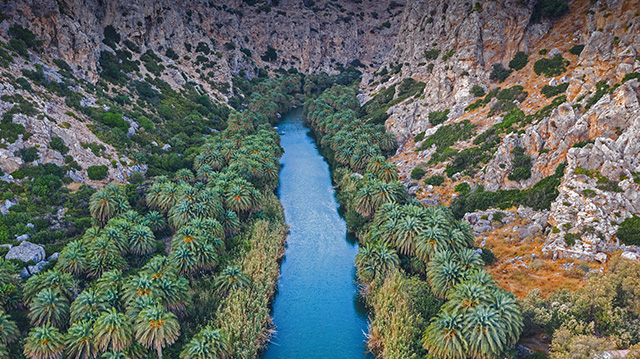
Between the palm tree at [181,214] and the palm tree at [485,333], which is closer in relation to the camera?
the palm tree at [485,333]

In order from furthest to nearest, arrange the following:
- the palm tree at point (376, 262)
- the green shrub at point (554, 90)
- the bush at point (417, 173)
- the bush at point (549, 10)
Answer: the bush at point (549, 10) < the bush at point (417, 173) < the green shrub at point (554, 90) < the palm tree at point (376, 262)

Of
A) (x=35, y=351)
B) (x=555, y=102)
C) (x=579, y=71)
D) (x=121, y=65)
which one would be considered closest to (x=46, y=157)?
(x=35, y=351)

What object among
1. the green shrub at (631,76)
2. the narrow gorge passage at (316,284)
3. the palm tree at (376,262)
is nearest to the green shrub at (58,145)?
the narrow gorge passage at (316,284)

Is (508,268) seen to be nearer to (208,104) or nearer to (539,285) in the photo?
(539,285)

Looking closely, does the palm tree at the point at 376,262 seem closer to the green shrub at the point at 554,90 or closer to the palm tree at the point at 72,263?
the palm tree at the point at 72,263

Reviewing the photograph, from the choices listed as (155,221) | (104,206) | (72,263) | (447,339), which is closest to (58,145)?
(104,206)

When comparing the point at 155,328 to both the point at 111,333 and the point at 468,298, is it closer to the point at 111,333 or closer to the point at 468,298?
the point at 111,333
